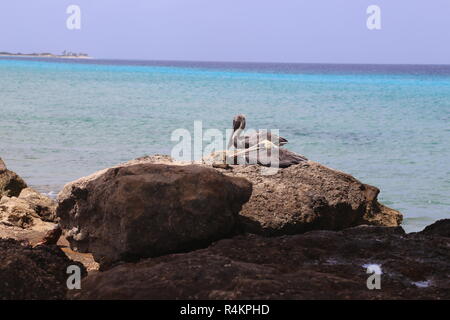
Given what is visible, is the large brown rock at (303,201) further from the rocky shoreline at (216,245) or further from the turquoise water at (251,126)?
the turquoise water at (251,126)

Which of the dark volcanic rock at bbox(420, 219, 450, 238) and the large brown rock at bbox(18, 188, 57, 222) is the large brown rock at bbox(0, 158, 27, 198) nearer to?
the large brown rock at bbox(18, 188, 57, 222)

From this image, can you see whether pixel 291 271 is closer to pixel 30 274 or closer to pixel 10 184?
pixel 30 274

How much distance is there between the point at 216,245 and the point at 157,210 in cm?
59

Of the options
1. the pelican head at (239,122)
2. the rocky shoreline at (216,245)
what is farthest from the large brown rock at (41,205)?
the pelican head at (239,122)

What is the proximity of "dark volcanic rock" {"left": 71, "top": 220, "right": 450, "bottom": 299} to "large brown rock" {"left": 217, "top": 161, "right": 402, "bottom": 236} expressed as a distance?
0.76m

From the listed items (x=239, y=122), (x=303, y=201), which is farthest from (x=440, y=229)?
(x=239, y=122)

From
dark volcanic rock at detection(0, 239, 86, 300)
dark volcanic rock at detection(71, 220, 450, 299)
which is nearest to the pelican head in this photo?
dark volcanic rock at detection(71, 220, 450, 299)

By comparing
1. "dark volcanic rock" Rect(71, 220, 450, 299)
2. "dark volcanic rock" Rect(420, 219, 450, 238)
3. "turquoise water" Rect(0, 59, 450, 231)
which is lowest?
"turquoise water" Rect(0, 59, 450, 231)

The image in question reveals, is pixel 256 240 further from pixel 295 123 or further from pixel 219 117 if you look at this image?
pixel 219 117

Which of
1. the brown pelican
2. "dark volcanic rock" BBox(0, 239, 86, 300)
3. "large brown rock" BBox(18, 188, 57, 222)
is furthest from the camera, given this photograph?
"large brown rock" BBox(18, 188, 57, 222)

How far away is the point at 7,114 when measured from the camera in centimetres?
2678

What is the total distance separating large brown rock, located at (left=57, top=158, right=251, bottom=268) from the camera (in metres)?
5.57

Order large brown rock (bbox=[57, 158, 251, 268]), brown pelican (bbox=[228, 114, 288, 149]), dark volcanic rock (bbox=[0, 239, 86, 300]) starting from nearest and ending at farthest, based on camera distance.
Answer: dark volcanic rock (bbox=[0, 239, 86, 300]) → large brown rock (bbox=[57, 158, 251, 268]) → brown pelican (bbox=[228, 114, 288, 149])
